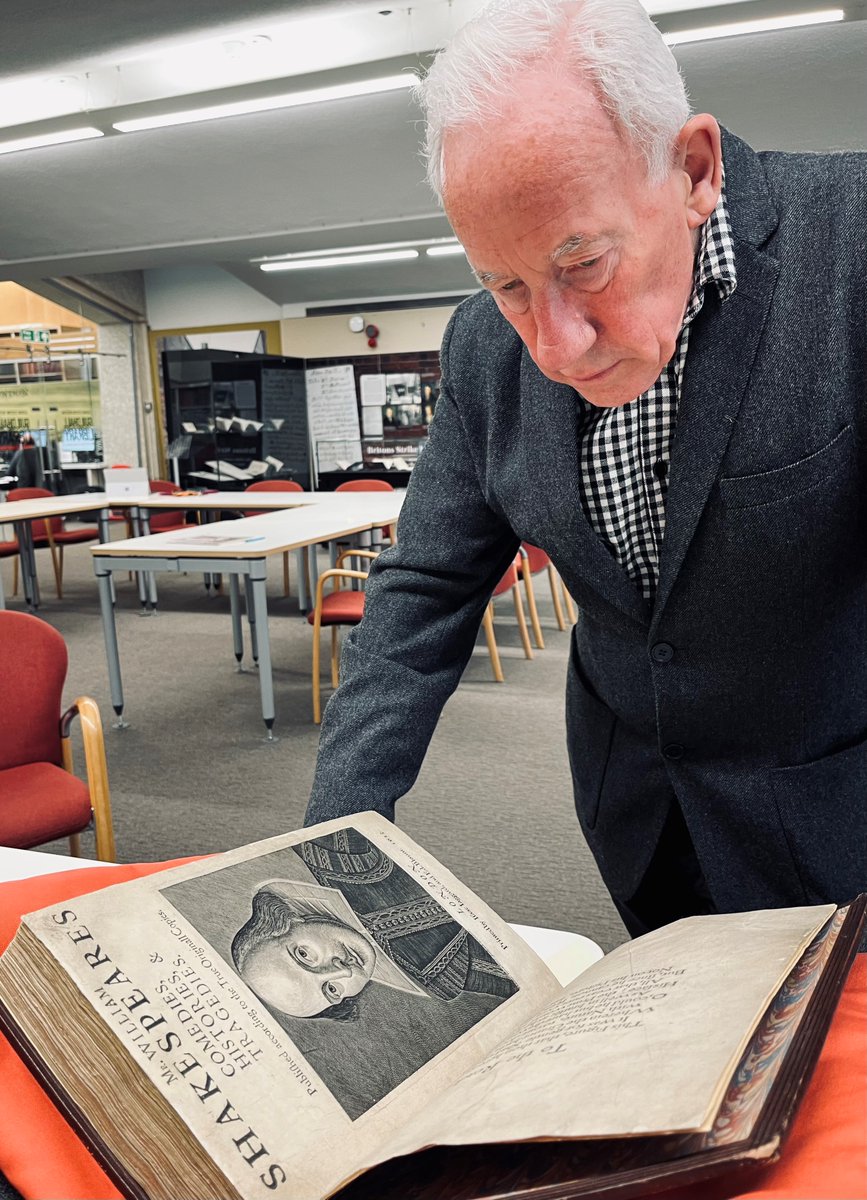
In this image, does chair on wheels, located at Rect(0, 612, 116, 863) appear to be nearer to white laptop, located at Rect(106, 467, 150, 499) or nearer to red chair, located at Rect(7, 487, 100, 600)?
red chair, located at Rect(7, 487, 100, 600)

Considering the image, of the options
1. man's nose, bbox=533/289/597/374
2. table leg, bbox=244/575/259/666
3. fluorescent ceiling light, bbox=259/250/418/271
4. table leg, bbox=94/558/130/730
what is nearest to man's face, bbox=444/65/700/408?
man's nose, bbox=533/289/597/374

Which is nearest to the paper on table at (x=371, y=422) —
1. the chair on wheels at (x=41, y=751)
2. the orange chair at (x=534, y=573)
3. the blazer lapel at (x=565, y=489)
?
the orange chair at (x=534, y=573)

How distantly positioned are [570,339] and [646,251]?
0.08 metres

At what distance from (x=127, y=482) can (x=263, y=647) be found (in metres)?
4.12

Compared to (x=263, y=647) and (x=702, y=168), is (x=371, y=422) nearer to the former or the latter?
(x=263, y=647)

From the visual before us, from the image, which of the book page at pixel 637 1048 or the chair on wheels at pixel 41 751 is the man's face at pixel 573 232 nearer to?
the book page at pixel 637 1048

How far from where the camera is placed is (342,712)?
90cm

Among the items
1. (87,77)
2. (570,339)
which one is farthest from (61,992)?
(87,77)

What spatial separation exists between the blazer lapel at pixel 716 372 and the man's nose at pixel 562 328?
156 millimetres

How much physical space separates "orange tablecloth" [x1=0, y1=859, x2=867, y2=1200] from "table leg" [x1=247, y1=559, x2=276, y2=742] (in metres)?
3.24

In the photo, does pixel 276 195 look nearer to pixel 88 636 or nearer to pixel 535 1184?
pixel 88 636

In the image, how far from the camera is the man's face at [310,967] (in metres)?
0.52

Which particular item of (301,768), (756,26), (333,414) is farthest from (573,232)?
(333,414)

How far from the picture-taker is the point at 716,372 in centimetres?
82
